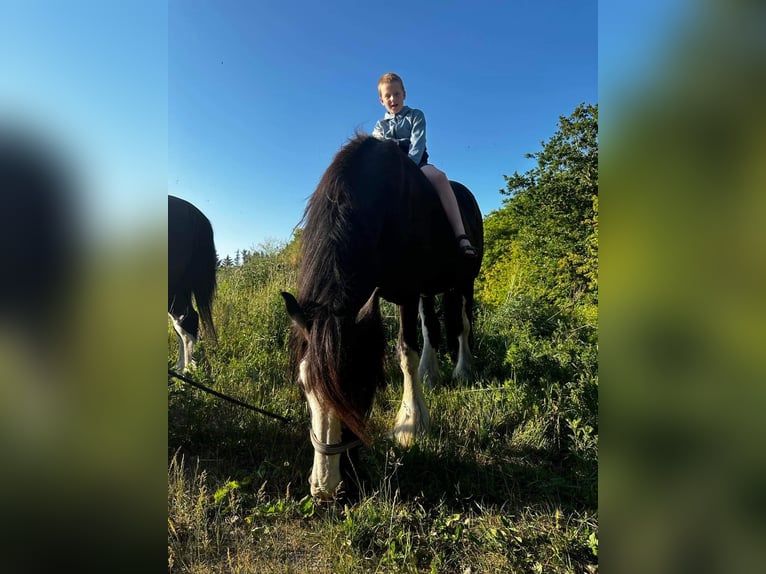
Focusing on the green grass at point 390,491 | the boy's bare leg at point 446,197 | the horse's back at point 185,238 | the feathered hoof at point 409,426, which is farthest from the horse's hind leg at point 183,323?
the boy's bare leg at point 446,197

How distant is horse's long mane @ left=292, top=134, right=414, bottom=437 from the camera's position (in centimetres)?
158

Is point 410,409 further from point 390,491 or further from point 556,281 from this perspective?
point 556,281

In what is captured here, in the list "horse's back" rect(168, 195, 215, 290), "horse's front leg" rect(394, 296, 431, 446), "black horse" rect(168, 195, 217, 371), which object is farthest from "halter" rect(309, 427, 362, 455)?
"horse's back" rect(168, 195, 215, 290)

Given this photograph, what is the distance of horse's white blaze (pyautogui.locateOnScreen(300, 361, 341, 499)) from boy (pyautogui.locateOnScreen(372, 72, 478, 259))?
6.46 ft

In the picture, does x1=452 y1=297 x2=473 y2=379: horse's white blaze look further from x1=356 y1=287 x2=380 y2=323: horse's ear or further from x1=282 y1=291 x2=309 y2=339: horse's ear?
x1=282 y1=291 x2=309 y2=339: horse's ear

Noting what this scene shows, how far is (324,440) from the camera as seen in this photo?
1.64 m

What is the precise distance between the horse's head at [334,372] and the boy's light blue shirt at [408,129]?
2.09 m

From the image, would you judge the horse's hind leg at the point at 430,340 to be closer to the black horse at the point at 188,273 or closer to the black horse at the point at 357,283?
the black horse at the point at 357,283

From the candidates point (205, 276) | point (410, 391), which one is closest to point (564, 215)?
point (410, 391)

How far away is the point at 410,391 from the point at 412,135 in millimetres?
2320
